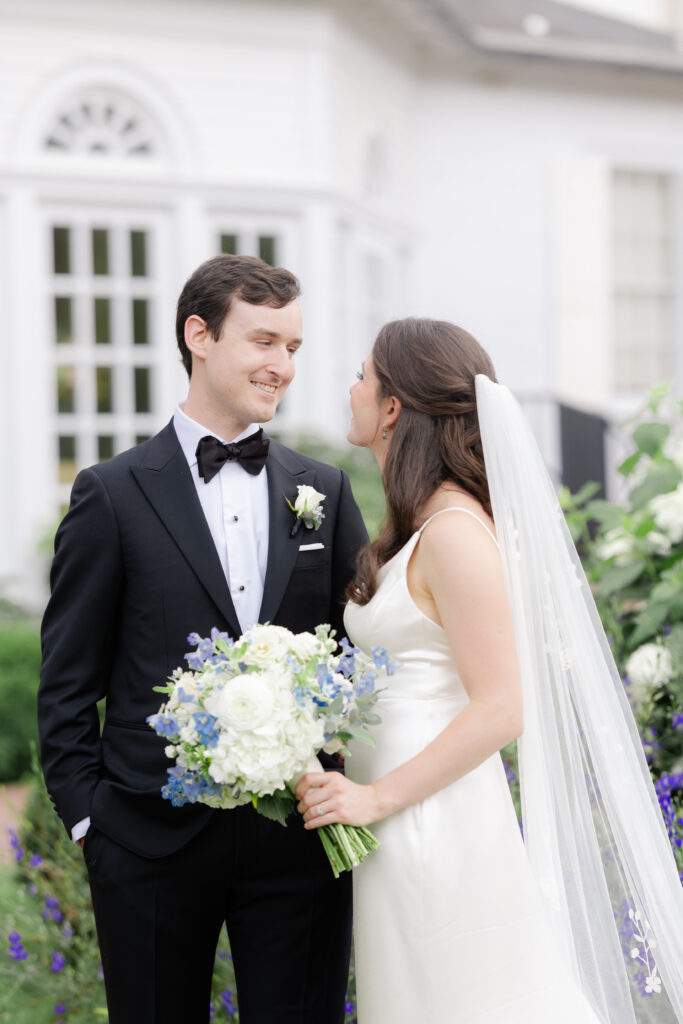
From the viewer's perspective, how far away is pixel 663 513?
4352 millimetres

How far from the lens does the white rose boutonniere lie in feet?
9.09

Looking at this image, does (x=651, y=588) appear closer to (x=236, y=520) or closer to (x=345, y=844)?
(x=236, y=520)

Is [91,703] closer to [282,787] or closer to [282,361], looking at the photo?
[282,787]

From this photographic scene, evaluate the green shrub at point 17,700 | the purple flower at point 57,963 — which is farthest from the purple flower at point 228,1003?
the green shrub at point 17,700

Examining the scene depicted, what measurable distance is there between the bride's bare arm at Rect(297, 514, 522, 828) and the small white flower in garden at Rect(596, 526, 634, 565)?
7.31 feet

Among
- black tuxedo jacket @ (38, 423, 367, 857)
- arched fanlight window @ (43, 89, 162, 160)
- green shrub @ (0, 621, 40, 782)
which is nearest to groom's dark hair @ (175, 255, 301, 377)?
black tuxedo jacket @ (38, 423, 367, 857)

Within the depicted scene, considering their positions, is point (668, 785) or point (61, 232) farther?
point (61, 232)

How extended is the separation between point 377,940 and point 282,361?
1.33m

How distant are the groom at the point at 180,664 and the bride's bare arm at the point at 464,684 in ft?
0.90

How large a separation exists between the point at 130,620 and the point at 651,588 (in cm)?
248

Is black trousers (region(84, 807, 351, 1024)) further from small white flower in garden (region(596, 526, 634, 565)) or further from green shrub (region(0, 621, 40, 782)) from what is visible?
green shrub (region(0, 621, 40, 782))

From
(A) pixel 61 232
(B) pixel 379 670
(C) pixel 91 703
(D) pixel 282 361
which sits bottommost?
(C) pixel 91 703

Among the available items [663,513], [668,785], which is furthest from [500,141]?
[668,785]

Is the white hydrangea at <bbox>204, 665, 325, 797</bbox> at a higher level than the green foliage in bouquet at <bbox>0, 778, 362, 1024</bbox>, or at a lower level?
higher
